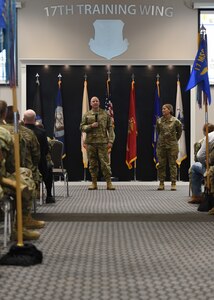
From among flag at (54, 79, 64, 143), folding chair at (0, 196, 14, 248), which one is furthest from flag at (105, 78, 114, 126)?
folding chair at (0, 196, 14, 248)

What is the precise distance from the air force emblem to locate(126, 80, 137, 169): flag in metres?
0.84

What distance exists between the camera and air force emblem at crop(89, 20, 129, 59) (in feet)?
38.3

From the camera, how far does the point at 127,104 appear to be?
11711 millimetres

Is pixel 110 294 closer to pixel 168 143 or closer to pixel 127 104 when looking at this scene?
pixel 168 143

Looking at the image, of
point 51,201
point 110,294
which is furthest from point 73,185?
point 110,294

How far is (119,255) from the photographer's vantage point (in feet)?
14.7

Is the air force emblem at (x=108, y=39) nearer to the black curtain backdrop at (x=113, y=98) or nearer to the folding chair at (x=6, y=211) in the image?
the black curtain backdrop at (x=113, y=98)

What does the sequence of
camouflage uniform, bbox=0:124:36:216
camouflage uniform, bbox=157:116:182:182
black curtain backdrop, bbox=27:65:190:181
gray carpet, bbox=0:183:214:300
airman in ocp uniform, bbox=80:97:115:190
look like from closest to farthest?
1. gray carpet, bbox=0:183:214:300
2. camouflage uniform, bbox=0:124:36:216
3. airman in ocp uniform, bbox=80:97:115:190
4. camouflage uniform, bbox=157:116:182:182
5. black curtain backdrop, bbox=27:65:190:181

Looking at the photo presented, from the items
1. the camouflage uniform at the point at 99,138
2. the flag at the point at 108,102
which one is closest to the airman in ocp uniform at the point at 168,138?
the camouflage uniform at the point at 99,138

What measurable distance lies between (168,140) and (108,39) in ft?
9.53

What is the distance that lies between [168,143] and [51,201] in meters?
2.73

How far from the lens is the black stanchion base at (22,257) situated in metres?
4.05

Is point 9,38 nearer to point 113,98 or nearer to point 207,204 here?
point 207,204

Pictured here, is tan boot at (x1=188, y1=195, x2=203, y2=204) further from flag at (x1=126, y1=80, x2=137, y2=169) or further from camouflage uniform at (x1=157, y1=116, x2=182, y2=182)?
flag at (x1=126, y1=80, x2=137, y2=169)
